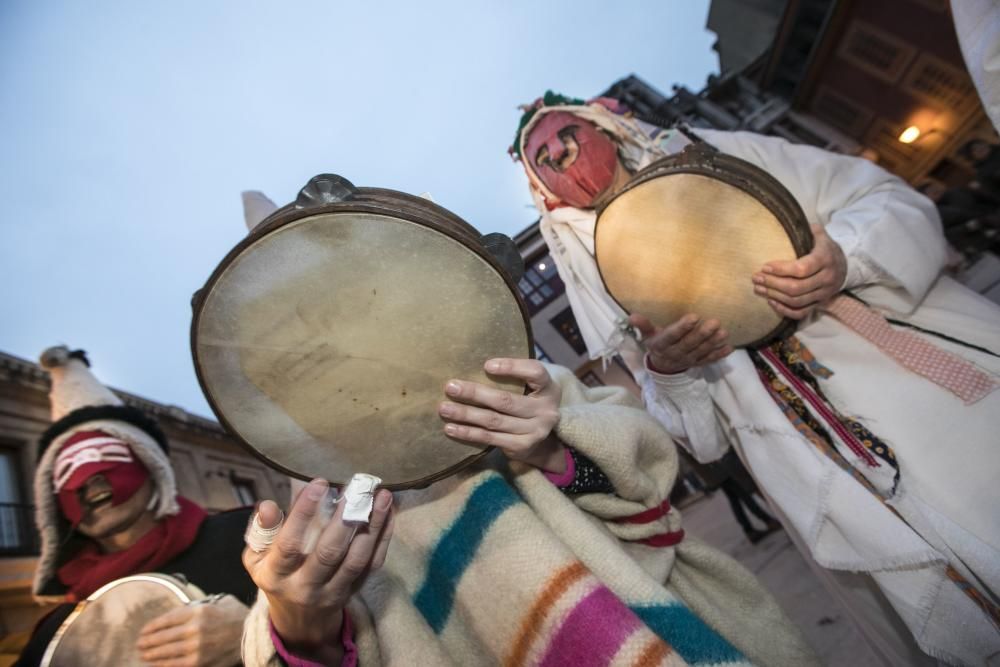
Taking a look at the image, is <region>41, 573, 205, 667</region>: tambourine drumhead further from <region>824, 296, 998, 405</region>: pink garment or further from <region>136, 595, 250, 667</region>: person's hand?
<region>824, 296, 998, 405</region>: pink garment

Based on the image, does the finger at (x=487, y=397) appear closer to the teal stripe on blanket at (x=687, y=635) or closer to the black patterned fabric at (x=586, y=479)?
the black patterned fabric at (x=586, y=479)

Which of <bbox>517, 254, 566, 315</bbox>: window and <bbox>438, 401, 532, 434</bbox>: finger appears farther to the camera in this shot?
<bbox>517, 254, 566, 315</bbox>: window

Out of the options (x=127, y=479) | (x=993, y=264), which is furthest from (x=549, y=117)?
(x=993, y=264)

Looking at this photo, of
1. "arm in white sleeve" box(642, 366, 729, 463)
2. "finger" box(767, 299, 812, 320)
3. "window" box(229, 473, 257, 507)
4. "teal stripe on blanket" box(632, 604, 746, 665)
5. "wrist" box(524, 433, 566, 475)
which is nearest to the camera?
"teal stripe on blanket" box(632, 604, 746, 665)

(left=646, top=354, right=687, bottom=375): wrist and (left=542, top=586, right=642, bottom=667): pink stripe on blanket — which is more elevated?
(left=646, top=354, right=687, bottom=375): wrist

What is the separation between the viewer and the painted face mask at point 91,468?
75.8 inches

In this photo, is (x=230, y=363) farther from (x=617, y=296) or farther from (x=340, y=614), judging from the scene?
(x=617, y=296)

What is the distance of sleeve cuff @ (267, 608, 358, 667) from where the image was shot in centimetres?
86

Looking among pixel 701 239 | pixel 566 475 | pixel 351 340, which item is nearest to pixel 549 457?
pixel 566 475

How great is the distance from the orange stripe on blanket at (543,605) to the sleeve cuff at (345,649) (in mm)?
347

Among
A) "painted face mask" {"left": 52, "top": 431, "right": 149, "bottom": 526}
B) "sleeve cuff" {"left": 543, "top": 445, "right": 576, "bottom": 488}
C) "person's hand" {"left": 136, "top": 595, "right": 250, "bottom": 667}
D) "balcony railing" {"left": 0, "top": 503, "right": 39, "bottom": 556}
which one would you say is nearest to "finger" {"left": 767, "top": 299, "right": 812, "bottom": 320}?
"sleeve cuff" {"left": 543, "top": 445, "right": 576, "bottom": 488}

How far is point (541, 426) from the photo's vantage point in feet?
3.36

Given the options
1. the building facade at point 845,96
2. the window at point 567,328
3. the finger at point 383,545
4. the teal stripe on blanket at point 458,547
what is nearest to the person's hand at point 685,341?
the teal stripe on blanket at point 458,547

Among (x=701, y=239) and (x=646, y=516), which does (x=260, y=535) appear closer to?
(x=646, y=516)
